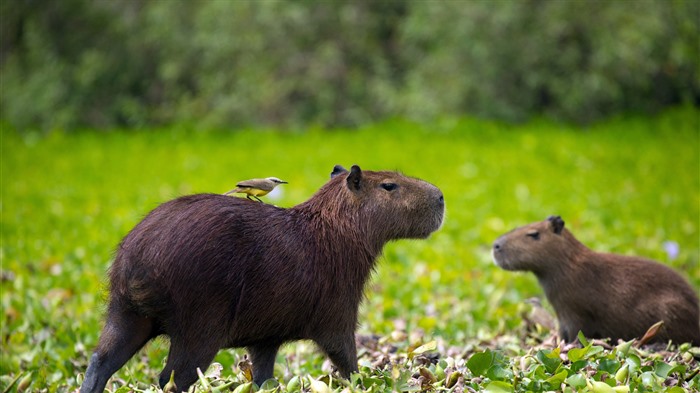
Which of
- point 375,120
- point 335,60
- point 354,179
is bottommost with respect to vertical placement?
point 354,179

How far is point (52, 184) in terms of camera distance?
10883 mm

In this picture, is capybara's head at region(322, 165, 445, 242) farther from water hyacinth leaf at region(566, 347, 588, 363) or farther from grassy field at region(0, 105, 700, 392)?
water hyacinth leaf at region(566, 347, 588, 363)

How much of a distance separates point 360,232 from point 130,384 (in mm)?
1340

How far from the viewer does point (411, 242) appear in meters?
8.36

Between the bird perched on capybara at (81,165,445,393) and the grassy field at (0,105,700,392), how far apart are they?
210 millimetres

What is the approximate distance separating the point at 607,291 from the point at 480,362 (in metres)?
1.23

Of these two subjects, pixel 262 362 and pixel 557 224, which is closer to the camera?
pixel 262 362

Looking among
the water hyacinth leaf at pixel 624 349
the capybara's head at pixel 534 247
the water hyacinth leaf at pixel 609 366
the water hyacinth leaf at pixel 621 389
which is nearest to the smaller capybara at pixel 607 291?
the capybara's head at pixel 534 247

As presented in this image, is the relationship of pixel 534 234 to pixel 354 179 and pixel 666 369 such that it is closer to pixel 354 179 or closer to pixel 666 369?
pixel 666 369

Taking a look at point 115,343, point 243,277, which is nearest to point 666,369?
point 243,277

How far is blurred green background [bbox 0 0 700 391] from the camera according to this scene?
785 centimetres

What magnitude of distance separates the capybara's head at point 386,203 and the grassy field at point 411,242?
244 millimetres

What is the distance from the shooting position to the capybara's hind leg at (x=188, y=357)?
332 centimetres

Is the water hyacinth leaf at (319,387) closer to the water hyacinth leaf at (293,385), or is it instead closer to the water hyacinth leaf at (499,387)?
the water hyacinth leaf at (293,385)
